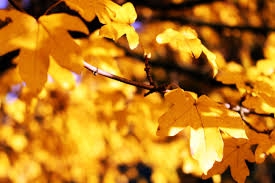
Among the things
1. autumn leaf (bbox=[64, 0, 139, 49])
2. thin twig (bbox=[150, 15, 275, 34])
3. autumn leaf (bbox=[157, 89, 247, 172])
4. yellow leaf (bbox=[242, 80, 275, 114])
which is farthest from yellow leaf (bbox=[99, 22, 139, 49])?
thin twig (bbox=[150, 15, 275, 34])

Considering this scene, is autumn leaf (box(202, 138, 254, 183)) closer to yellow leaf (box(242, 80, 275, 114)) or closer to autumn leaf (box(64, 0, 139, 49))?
yellow leaf (box(242, 80, 275, 114))

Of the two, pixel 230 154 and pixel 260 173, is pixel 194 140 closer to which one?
pixel 230 154

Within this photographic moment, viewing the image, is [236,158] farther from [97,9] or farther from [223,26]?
[223,26]

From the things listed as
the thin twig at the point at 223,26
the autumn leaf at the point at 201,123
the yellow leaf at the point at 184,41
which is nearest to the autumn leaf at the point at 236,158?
the autumn leaf at the point at 201,123

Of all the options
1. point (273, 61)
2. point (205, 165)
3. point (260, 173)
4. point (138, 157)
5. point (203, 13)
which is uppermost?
point (205, 165)

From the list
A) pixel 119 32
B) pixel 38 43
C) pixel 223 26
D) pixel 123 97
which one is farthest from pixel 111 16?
pixel 223 26

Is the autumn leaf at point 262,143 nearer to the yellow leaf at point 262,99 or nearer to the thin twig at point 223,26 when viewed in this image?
the yellow leaf at point 262,99

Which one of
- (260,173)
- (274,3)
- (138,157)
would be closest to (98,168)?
(138,157)
